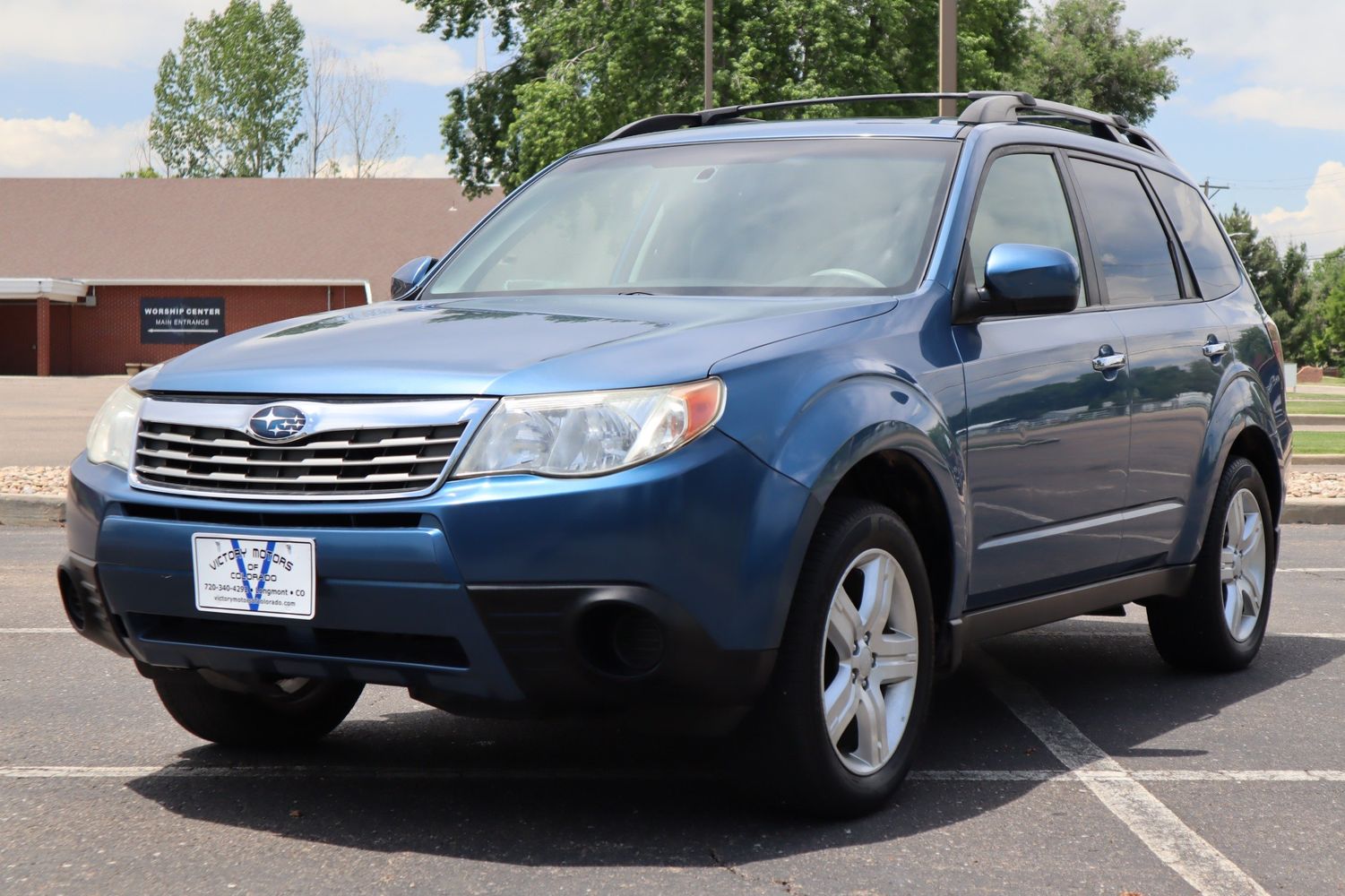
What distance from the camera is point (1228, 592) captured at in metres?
6.34

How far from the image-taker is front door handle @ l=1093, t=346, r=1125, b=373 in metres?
5.24

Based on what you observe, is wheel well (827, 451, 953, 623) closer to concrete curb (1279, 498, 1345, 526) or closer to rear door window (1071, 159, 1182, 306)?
rear door window (1071, 159, 1182, 306)

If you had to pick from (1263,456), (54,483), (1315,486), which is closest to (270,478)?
(1263,456)

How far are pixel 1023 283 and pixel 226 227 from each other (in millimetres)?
57103

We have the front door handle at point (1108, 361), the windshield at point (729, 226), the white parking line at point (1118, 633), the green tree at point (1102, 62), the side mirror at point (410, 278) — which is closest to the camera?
the windshield at point (729, 226)

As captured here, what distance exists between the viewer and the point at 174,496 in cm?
397

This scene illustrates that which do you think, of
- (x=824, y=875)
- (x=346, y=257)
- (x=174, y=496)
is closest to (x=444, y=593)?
(x=174, y=496)

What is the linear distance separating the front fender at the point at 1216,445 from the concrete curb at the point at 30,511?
8395mm

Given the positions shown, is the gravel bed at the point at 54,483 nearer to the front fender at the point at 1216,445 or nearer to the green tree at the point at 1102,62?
the front fender at the point at 1216,445

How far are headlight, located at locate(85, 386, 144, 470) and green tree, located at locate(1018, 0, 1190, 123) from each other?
157 ft

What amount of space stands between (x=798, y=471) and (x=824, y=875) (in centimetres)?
91

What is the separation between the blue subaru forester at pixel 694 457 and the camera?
3686 millimetres

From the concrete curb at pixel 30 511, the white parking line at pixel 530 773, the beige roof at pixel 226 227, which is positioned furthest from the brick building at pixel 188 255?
Result: the white parking line at pixel 530 773

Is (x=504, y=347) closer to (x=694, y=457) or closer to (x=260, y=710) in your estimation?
(x=694, y=457)
